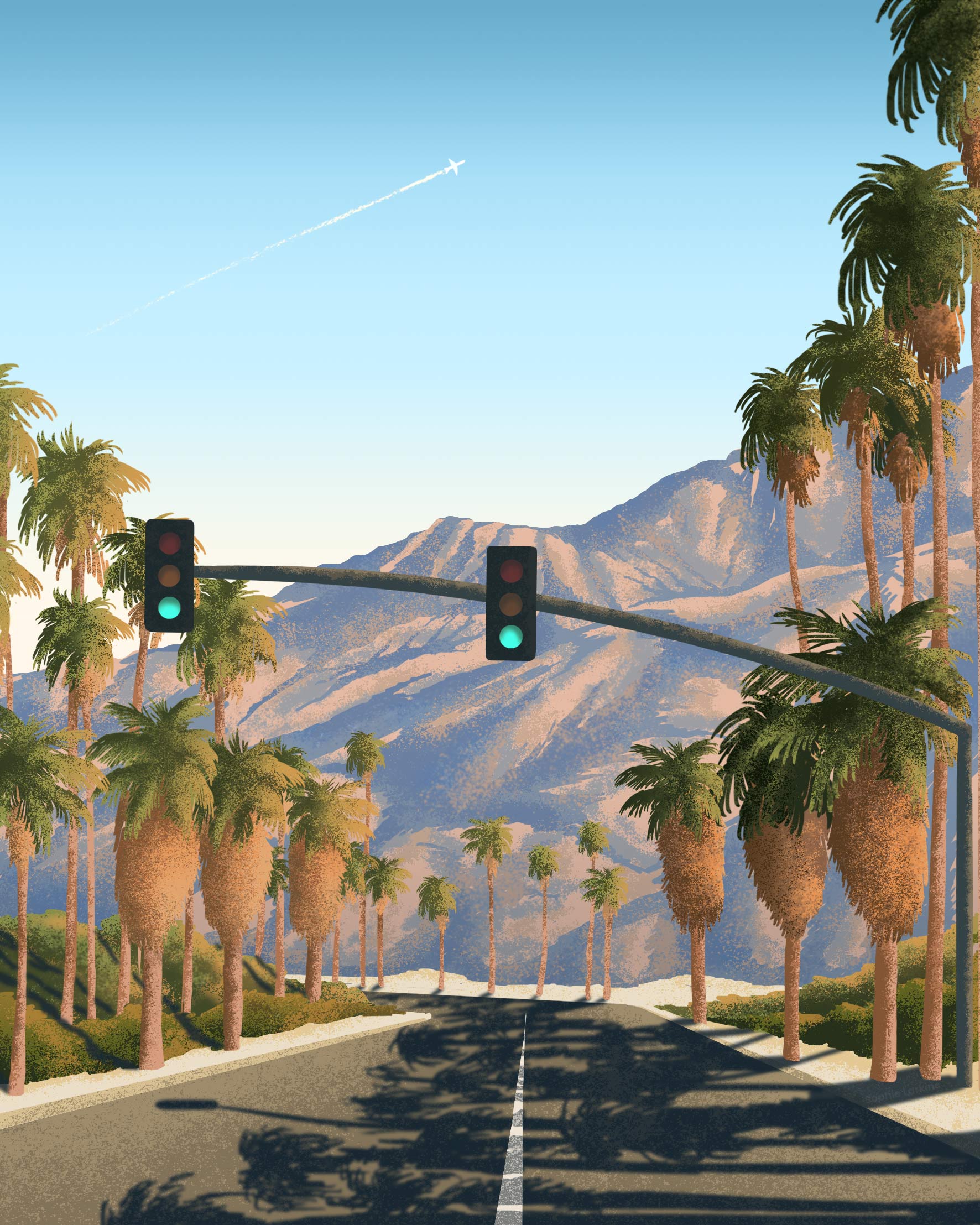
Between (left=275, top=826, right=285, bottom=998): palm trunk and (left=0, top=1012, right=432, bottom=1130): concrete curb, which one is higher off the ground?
(left=0, top=1012, right=432, bottom=1130): concrete curb

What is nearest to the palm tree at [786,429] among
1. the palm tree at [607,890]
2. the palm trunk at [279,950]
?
the palm trunk at [279,950]

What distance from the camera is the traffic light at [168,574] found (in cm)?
1281

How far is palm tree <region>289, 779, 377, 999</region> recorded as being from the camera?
153 ft

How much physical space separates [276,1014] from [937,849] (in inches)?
799

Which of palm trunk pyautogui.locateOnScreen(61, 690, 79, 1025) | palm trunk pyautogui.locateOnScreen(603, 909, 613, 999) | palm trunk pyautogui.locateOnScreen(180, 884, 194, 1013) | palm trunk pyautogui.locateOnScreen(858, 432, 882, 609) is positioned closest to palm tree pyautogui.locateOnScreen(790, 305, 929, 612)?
palm trunk pyautogui.locateOnScreen(858, 432, 882, 609)

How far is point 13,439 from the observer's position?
40.6m

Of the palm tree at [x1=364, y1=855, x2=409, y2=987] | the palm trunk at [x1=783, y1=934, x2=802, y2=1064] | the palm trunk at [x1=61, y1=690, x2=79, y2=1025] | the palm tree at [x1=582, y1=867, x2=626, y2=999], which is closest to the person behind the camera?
the palm trunk at [x1=783, y1=934, x2=802, y2=1064]

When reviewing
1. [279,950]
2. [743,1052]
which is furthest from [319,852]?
[743,1052]

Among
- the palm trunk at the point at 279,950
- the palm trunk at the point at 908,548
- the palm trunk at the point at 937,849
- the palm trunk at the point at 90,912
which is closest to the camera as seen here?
the palm trunk at the point at 937,849

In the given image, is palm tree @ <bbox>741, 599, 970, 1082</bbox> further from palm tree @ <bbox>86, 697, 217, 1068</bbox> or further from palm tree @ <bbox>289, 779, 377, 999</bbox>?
palm tree @ <bbox>289, 779, 377, 999</bbox>

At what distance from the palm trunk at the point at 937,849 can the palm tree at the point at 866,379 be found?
2.71 feet

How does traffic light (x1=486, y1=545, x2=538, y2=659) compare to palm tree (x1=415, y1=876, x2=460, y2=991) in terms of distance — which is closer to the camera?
traffic light (x1=486, y1=545, x2=538, y2=659)

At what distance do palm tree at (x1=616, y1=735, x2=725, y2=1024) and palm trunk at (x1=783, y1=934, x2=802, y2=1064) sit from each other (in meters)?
7.47

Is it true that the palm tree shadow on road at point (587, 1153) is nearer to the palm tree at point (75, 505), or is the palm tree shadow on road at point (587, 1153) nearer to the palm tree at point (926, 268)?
the palm tree at point (926, 268)
